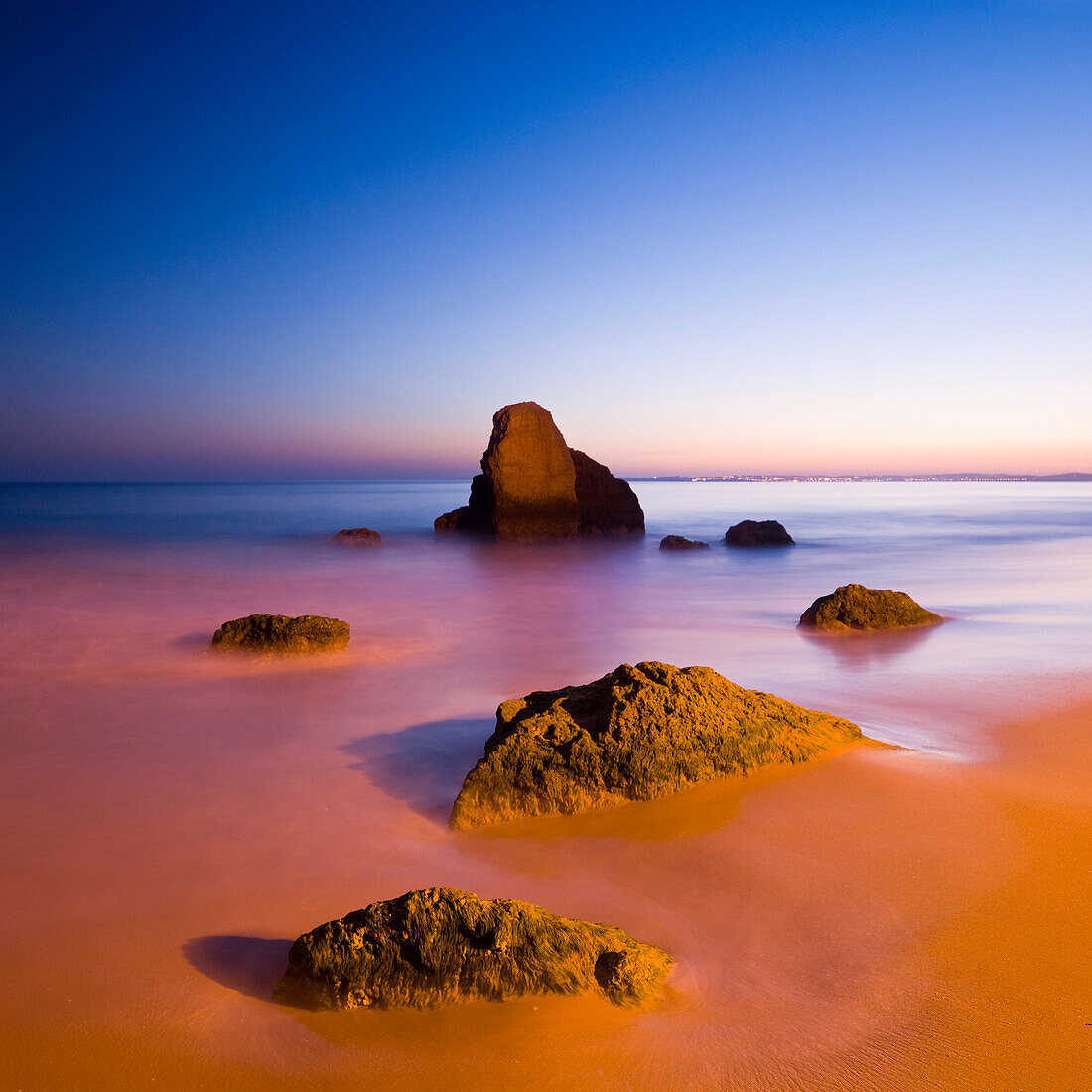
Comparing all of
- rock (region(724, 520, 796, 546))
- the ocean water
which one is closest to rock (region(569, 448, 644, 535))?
rock (region(724, 520, 796, 546))

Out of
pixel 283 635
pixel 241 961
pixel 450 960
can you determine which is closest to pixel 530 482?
pixel 283 635

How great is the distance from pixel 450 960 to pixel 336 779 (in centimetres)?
216

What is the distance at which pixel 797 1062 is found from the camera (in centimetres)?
203

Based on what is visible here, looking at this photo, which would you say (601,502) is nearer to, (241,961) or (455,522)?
(455,522)

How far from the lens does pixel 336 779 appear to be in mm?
4188

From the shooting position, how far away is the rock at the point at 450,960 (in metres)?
2.21

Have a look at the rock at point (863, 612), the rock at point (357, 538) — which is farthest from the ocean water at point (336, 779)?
the rock at point (357, 538)

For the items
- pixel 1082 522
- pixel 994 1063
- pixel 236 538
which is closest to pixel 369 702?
pixel 994 1063

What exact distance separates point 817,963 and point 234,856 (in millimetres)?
2378

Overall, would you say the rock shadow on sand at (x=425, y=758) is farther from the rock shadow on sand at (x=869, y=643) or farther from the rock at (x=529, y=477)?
the rock at (x=529, y=477)

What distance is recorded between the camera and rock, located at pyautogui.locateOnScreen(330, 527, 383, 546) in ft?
73.5

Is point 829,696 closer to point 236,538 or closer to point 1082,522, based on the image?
point 236,538

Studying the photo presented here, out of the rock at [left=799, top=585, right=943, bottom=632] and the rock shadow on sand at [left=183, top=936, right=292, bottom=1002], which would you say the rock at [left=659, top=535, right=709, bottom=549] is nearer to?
the rock at [left=799, top=585, right=943, bottom=632]

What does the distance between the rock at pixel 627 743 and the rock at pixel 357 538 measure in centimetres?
1895
